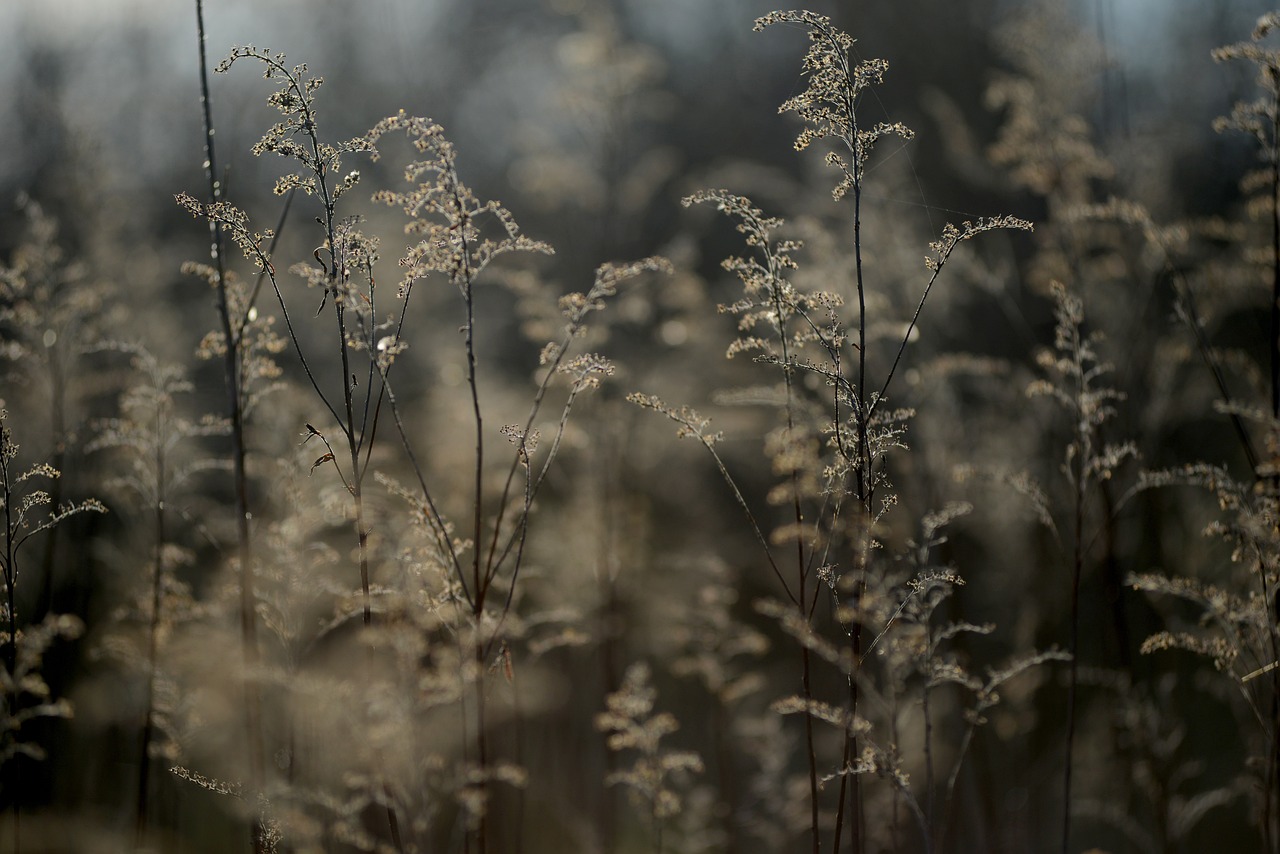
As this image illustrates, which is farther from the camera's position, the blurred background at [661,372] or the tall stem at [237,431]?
the blurred background at [661,372]

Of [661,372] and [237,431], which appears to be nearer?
[237,431]

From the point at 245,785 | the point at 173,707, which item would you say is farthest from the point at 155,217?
the point at 245,785

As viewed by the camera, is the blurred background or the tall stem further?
the blurred background

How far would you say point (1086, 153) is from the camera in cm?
413

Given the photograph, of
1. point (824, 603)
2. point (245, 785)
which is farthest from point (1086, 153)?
point (245, 785)

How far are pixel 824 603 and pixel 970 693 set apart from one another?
4.66 feet

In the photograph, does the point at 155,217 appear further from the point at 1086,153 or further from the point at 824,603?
the point at 1086,153

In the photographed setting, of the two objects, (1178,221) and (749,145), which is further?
(749,145)

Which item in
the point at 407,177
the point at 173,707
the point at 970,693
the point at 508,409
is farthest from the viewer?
the point at 970,693

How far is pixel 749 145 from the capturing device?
36.8 ft

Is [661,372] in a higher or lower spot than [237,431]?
higher

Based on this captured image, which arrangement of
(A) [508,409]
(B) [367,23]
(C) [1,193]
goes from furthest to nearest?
1. (B) [367,23]
2. (C) [1,193]
3. (A) [508,409]

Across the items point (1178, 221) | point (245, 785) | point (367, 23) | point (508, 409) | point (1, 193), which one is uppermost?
point (367, 23)

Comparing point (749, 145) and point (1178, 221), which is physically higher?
point (749, 145)
